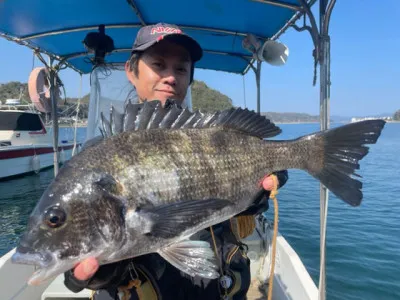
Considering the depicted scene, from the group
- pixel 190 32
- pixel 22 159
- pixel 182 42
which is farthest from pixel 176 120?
pixel 22 159

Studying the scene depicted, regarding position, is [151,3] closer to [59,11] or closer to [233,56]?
[59,11]

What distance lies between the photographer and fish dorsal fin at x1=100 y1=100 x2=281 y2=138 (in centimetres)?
208

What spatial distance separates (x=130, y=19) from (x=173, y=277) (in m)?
4.46

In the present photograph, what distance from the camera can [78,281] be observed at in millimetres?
1730

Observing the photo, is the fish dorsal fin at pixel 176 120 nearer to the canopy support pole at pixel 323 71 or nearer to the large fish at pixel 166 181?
the large fish at pixel 166 181

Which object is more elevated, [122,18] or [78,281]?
[122,18]

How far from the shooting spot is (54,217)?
67.6 inches

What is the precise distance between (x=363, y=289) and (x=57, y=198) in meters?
6.88

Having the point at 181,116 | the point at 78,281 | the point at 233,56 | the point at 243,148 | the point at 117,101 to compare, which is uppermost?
the point at 233,56

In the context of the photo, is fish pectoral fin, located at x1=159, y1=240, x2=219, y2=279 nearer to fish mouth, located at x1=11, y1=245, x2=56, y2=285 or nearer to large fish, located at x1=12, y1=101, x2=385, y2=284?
large fish, located at x1=12, y1=101, x2=385, y2=284

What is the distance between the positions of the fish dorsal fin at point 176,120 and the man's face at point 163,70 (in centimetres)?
23

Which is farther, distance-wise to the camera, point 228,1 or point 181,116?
point 228,1

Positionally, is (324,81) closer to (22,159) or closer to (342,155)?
(342,155)

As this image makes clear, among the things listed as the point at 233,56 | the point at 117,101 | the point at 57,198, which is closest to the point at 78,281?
the point at 57,198
